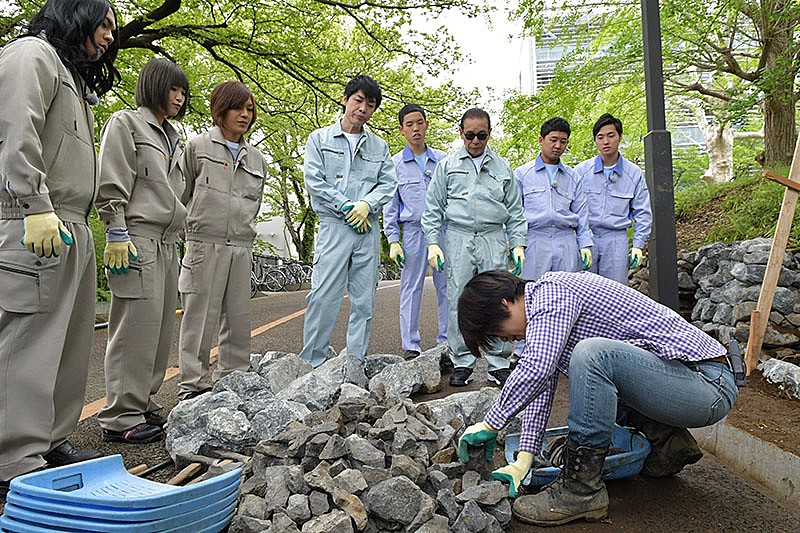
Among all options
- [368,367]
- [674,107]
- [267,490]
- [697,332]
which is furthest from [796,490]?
[674,107]

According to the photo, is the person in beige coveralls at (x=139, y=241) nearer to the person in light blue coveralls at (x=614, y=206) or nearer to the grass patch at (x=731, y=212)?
the person in light blue coveralls at (x=614, y=206)

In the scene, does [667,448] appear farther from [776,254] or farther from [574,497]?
[776,254]

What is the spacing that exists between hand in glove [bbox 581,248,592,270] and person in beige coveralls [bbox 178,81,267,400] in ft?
8.38

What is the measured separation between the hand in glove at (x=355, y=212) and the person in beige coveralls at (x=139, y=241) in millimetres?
1106

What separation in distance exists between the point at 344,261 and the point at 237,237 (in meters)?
0.73

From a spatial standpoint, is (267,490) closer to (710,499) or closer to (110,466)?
(110,466)

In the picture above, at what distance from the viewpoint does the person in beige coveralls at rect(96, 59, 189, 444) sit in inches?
121

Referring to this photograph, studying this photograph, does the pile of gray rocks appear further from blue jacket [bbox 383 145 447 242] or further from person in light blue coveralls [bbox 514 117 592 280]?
blue jacket [bbox 383 145 447 242]

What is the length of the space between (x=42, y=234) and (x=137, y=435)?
1.27m

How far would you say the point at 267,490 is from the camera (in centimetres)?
224

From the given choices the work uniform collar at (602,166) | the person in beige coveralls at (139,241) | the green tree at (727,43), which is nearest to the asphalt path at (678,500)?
the person in beige coveralls at (139,241)

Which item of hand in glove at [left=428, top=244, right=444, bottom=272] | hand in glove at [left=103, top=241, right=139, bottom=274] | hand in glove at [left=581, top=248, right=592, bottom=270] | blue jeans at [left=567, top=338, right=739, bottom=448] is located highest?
hand in glove at [left=103, top=241, right=139, bottom=274]

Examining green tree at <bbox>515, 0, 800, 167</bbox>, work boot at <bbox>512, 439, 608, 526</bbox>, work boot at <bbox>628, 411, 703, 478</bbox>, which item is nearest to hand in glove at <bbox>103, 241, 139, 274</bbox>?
work boot at <bbox>512, 439, 608, 526</bbox>

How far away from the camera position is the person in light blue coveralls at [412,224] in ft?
17.3
